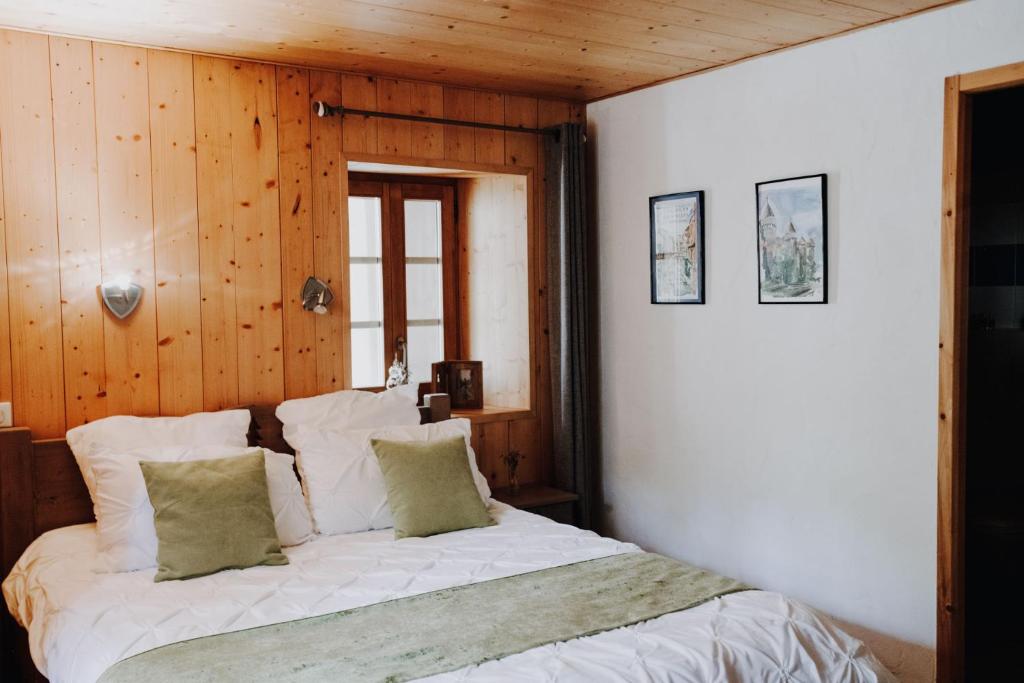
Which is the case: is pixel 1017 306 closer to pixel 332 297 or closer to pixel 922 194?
pixel 922 194

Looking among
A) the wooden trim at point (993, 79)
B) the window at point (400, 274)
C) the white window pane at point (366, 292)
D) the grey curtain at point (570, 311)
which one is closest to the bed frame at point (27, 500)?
the window at point (400, 274)

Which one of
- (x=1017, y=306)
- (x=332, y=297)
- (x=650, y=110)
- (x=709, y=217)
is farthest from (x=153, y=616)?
(x=1017, y=306)

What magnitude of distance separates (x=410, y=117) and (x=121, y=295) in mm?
1485

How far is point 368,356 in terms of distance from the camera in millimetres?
4566

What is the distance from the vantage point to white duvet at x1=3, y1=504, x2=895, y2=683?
2.19 metres

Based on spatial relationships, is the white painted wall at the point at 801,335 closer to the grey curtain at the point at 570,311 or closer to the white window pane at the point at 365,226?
the grey curtain at the point at 570,311

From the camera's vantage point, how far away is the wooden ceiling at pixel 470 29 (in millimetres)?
2967

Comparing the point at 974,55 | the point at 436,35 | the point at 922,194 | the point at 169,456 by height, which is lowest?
the point at 169,456

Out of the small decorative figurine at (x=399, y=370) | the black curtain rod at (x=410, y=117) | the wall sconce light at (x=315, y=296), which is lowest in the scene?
the small decorative figurine at (x=399, y=370)

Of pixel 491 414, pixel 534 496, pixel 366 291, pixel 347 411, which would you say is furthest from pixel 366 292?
pixel 534 496

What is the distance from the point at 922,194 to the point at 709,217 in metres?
1.00

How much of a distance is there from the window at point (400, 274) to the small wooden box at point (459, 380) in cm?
27

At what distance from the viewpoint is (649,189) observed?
4.22m

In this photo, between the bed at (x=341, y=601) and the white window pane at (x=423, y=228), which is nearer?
the bed at (x=341, y=601)
